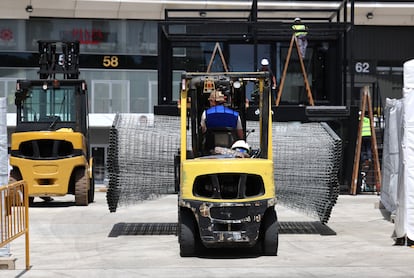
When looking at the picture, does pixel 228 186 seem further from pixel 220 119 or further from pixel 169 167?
pixel 169 167

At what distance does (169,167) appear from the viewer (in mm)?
12188

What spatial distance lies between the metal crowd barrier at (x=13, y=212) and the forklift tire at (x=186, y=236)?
209 centimetres

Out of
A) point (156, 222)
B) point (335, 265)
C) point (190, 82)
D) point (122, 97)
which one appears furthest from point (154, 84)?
point (335, 265)

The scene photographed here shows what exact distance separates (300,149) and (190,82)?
313cm

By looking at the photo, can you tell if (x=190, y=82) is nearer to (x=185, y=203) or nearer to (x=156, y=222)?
(x=185, y=203)

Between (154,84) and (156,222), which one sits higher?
(154,84)

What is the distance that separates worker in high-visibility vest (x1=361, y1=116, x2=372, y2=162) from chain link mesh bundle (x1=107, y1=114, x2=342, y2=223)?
363 inches

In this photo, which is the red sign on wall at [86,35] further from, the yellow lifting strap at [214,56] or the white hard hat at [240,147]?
the white hard hat at [240,147]

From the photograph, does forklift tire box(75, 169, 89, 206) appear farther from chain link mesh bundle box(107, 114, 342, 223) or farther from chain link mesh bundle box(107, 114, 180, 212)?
chain link mesh bundle box(107, 114, 180, 212)

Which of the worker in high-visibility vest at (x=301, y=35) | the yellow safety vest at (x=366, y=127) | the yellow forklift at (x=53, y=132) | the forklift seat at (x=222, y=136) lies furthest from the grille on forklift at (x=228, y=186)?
the yellow safety vest at (x=366, y=127)

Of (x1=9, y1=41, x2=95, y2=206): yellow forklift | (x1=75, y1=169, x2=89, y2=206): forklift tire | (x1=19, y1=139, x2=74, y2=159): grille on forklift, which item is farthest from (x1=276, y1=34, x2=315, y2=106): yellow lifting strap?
(x1=19, y1=139, x2=74, y2=159): grille on forklift

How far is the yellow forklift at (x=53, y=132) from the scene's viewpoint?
1661cm

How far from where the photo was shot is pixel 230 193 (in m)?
9.80

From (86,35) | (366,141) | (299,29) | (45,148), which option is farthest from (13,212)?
(86,35)
